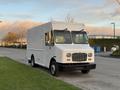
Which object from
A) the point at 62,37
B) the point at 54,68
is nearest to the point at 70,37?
the point at 62,37

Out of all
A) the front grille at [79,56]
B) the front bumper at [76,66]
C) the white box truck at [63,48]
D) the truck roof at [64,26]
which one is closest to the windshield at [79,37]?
the white box truck at [63,48]

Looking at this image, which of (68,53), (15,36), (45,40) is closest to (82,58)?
(68,53)

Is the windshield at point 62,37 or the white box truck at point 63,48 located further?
the windshield at point 62,37

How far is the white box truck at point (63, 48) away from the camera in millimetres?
16812

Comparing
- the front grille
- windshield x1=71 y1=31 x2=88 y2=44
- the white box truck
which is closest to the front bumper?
the white box truck

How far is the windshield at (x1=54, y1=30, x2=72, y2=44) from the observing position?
17.9 meters

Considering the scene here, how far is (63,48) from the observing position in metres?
17.0

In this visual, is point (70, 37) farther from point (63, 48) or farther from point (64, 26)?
point (63, 48)

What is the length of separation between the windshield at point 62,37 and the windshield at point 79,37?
0.28 metres

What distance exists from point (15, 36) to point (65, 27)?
473 feet

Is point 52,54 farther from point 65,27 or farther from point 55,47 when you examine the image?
point 65,27

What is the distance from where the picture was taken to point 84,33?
18500 millimetres

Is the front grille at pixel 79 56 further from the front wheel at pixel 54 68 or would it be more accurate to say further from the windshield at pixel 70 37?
the windshield at pixel 70 37

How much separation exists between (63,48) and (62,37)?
3.87 feet
